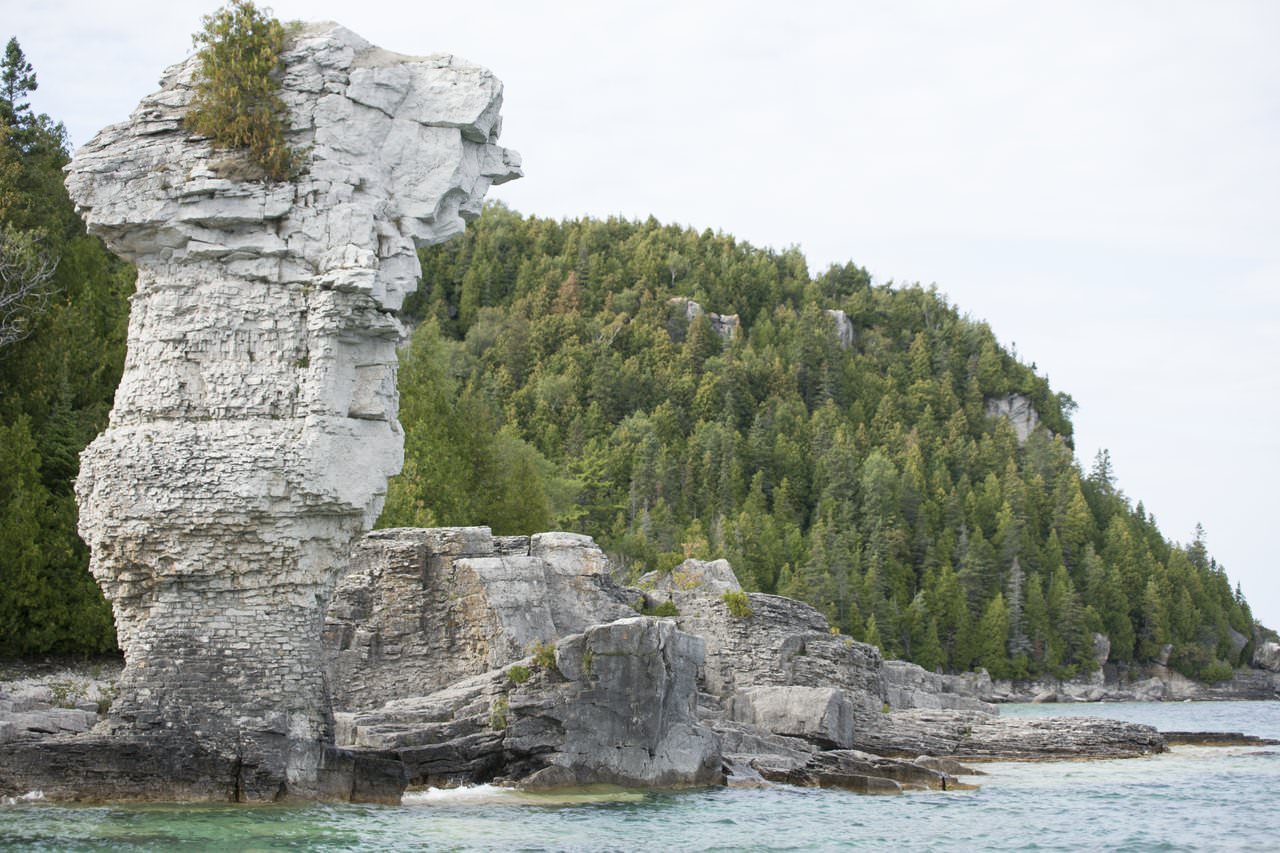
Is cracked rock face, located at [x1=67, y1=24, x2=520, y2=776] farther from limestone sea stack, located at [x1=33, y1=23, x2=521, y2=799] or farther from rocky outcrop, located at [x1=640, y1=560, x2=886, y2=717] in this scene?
rocky outcrop, located at [x1=640, y1=560, x2=886, y2=717]

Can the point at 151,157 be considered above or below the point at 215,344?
above

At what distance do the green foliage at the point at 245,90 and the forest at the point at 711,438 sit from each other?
10.9 meters

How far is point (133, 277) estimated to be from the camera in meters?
33.0

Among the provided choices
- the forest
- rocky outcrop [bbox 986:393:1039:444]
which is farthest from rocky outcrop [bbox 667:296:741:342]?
rocky outcrop [bbox 986:393:1039:444]

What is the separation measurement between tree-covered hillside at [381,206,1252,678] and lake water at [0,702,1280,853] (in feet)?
109

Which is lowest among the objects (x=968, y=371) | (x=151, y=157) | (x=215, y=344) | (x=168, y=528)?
(x=168, y=528)

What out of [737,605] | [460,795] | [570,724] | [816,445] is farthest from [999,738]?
[816,445]

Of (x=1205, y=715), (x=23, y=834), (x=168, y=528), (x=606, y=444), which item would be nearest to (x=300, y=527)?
(x=168, y=528)

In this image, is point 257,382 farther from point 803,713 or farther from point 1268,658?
point 1268,658

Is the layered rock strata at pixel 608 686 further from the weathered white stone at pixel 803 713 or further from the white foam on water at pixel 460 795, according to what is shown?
the white foam on water at pixel 460 795

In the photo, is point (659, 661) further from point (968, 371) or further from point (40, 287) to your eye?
point (968, 371)

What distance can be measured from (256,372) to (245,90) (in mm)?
3431

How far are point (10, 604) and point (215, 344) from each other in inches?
472

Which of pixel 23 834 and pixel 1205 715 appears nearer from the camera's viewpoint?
pixel 23 834
